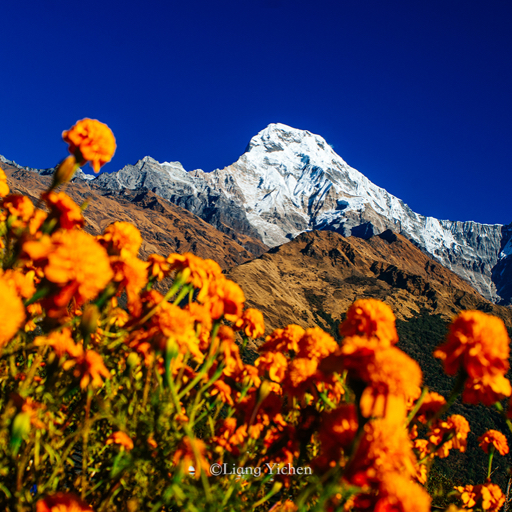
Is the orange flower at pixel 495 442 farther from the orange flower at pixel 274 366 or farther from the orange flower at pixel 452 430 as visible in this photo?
the orange flower at pixel 274 366

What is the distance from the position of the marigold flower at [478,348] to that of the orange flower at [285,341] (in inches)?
59.6

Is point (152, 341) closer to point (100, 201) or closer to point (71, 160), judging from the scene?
point (71, 160)

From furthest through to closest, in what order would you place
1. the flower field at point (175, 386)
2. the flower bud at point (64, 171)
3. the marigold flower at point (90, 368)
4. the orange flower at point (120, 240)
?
1. the orange flower at point (120, 240)
2. the flower bud at point (64, 171)
3. the marigold flower at point (90, 368)
4. the flower field at point (175, 386)

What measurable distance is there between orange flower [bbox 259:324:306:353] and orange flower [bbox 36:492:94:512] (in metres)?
1.97

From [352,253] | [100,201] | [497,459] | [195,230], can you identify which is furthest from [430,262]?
[100,201]

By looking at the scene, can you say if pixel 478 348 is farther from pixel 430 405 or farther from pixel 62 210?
pixel 62 210

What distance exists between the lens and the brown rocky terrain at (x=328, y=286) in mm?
89094

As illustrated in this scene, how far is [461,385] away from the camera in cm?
191

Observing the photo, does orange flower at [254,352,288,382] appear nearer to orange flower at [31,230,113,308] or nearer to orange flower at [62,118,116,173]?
orange flower at [31,230,113,308]

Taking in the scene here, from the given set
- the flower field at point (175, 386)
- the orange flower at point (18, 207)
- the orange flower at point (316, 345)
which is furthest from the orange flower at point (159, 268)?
the orange flower at point (316, 345)

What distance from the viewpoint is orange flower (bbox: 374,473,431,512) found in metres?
1.40

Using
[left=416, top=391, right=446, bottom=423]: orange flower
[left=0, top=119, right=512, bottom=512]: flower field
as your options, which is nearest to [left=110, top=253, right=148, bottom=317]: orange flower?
[left=0, top=119, right=512, bottom=512]: flower field

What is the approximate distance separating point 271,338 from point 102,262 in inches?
86.2

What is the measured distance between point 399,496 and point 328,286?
368 ft
